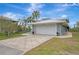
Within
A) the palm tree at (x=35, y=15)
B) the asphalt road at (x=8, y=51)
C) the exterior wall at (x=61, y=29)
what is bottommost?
the asphalt road at (x=8, y=51)

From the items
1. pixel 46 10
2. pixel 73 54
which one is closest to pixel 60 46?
pixel 73 54

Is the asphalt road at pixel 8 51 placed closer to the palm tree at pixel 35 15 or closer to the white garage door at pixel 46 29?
the white garage door at pixel 46 29

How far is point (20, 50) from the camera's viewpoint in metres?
7.35

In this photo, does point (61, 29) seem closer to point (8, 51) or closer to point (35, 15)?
point (35, 15)

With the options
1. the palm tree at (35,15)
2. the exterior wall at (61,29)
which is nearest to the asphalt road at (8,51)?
the palm tree at (35,15)

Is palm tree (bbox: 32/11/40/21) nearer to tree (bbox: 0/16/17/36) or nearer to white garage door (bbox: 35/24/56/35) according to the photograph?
white garage door (bbox: 35/24/56/35)

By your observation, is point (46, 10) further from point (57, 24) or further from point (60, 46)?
point (60, 46)

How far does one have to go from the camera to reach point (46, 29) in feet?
24.7

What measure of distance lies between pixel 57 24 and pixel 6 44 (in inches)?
50.7

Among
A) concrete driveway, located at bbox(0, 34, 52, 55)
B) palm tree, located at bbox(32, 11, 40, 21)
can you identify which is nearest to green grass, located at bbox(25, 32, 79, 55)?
concrete driveway, located at bbox(0, 34, 52, 55)

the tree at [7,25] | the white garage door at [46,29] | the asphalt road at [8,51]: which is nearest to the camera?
the asphalt road at [8,51]

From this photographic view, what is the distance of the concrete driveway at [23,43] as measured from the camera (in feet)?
24.1
